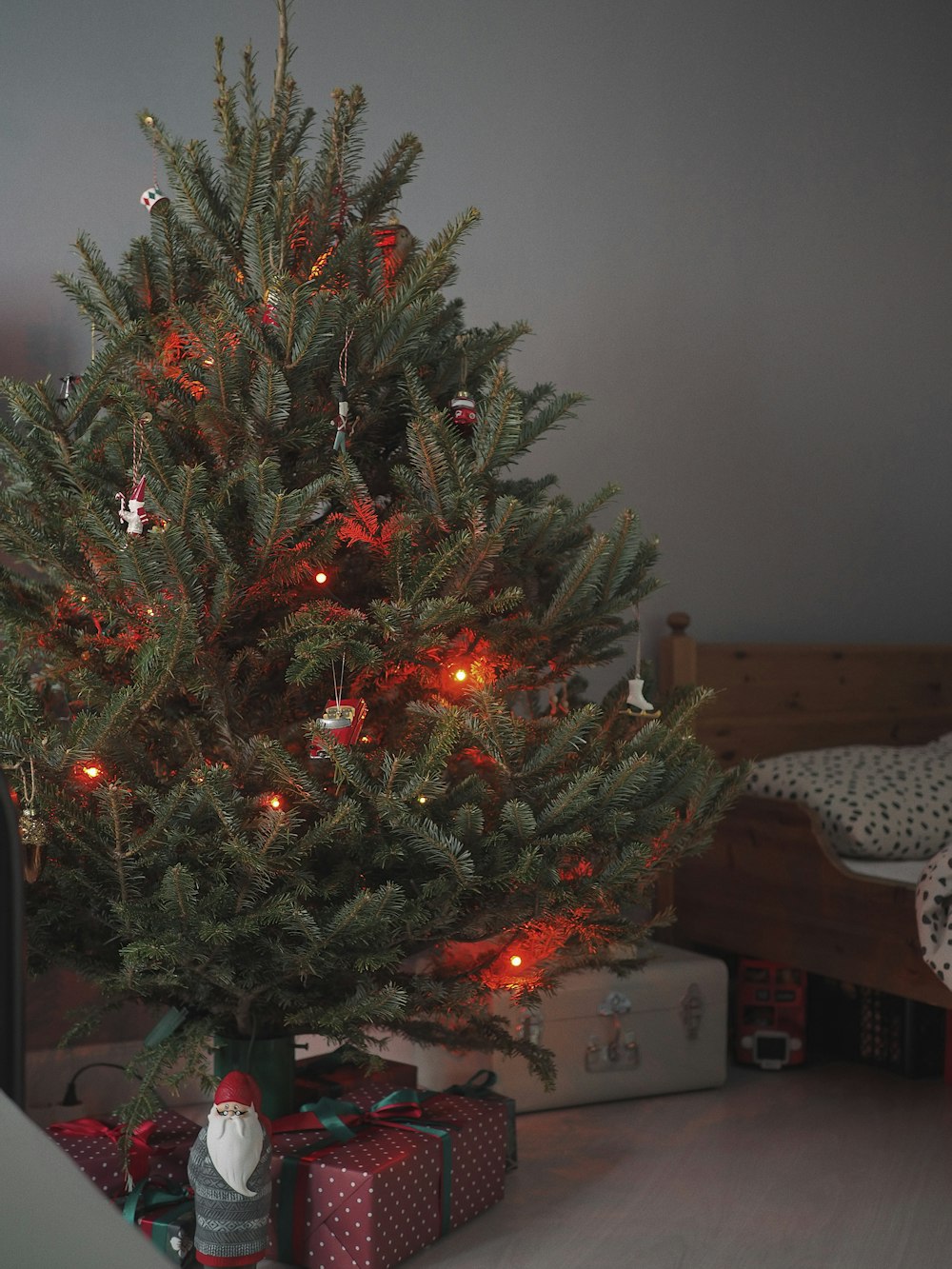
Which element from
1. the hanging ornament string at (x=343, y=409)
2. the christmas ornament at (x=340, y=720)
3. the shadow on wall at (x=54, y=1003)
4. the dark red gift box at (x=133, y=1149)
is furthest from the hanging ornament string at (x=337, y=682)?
the shadow on wall at (x=54, y=1003)

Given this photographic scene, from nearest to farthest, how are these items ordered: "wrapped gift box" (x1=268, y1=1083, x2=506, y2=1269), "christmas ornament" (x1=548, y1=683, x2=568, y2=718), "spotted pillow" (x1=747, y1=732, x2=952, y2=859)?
1. "wrapped gift box" (x1=268, y1=1083, x2=506, y2=1269)
2. "christmas ornament" (x1=548, y1=683, x2=568, y2=718)
3. "spotted pillow" (x1=747, y1=732, x2=952, y2=859)

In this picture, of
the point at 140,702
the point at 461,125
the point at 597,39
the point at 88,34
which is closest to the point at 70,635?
the point at 140,702

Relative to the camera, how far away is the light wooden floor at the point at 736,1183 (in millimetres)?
1586

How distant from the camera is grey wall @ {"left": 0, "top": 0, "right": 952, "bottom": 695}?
2.17 m

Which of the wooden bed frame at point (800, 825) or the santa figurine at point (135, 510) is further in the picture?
the wooden bed frame at point (800, 825)

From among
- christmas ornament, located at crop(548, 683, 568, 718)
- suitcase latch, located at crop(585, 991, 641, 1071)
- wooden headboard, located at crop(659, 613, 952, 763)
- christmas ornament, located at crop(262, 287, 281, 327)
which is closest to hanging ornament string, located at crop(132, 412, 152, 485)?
christmas ornament, located at crop(262, 287, 281, 327)

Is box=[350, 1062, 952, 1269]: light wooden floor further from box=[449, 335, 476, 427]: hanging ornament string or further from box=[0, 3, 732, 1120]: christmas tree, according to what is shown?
box=[449, 335, 476, 427]: hanging ornament string

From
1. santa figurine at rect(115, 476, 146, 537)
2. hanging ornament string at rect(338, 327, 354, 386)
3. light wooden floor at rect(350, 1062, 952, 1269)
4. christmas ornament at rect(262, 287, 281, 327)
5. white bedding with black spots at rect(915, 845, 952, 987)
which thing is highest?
christmas ornament at rect(262, 287, 281, 327)

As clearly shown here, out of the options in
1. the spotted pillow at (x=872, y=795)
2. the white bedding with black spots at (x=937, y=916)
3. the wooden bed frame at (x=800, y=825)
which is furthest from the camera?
the spotted pillow at (x=872, y=795)

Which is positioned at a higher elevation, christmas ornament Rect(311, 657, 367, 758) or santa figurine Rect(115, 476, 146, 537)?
santa figurine Rect(115, 476, 146, 537)

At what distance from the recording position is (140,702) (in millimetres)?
1392

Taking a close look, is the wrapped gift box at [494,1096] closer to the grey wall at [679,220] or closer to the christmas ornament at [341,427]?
the christmas ornament at [341,427]

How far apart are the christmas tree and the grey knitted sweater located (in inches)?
4.7

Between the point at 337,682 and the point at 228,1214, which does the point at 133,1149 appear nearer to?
the point at 228,1214
